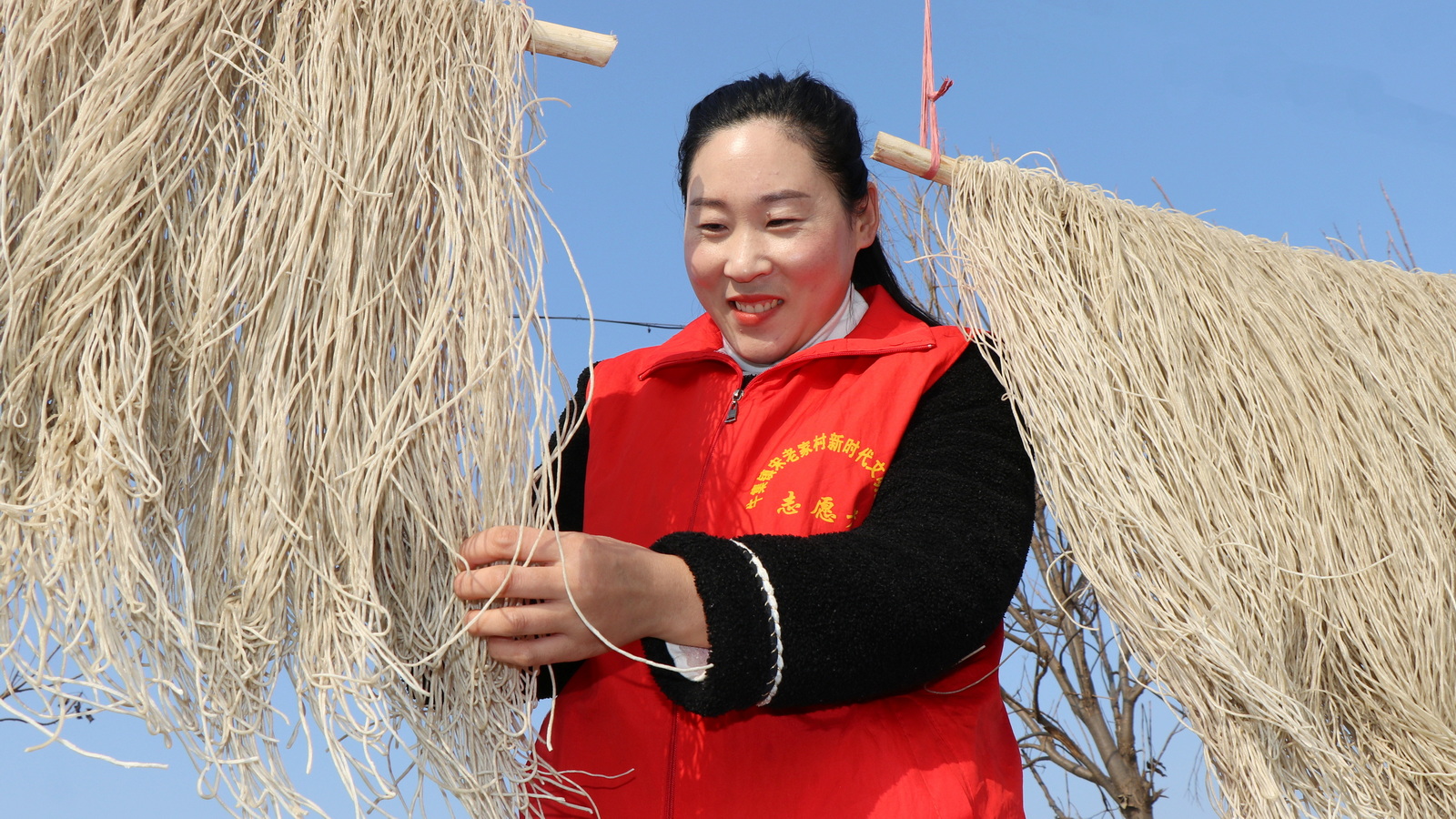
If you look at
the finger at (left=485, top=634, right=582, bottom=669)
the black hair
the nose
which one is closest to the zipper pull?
the nose

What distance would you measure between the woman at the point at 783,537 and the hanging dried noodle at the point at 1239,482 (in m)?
0.12

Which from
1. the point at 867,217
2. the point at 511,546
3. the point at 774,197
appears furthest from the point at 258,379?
the point at 867,217

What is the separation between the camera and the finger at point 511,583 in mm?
997

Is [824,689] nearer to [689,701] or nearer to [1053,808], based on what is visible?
[689,701]

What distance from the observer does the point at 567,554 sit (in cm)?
99

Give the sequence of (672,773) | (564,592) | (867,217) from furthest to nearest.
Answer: (867,217)
(672,773)
(564,592)

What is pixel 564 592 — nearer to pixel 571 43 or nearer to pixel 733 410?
pixel 733 410

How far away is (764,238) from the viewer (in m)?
1.33

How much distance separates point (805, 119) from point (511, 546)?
0.66 meters

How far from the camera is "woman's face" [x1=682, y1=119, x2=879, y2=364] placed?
1.32 meters

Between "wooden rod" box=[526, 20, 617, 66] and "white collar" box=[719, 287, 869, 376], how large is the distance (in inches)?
15.0

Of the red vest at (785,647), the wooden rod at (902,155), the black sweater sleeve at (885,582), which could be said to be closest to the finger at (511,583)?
the black sweater sleeve at (885,582)

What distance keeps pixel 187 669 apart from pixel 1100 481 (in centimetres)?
101

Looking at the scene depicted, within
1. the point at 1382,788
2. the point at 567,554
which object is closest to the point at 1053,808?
the point at 1382,788
